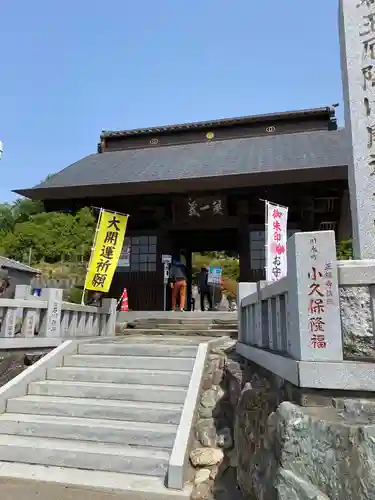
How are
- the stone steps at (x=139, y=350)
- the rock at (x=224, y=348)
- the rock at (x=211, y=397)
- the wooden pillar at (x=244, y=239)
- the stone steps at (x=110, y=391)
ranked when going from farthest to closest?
the wooden pillar at (x=244, y=239) < the rock at (x=224, y=348) < the stone steps at (x=139, y=350) < the stone steps at (x=110, y=391) < the rock at (x=211, y=397)

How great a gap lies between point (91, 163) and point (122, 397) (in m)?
13.2

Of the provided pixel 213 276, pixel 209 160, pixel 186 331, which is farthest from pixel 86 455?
pixel 209 160

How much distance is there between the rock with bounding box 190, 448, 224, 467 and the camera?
12.8ft

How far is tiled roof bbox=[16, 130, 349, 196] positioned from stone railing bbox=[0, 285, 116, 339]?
579 cm

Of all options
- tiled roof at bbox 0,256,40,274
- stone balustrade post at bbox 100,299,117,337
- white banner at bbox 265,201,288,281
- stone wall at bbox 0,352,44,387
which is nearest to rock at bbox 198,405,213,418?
stone wall at bbox 0,352,44,387

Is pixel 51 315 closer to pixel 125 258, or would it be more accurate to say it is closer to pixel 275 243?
pixel 275 243

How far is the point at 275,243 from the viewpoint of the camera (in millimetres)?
9336

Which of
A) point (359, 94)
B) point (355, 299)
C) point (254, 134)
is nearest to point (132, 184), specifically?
point (254, 134)

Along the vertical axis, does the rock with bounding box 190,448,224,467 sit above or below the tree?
below

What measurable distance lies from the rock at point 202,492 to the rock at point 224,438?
0.56 metres

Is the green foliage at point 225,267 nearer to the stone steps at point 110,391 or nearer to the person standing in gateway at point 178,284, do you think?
the person standing in gateway at point 178,284

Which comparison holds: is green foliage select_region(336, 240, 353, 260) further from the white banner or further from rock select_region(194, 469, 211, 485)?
rock select_region(194, 469, 211, 485)

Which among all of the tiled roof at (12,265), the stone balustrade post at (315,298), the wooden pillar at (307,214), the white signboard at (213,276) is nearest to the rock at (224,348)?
the stone balustrade post at (315,298)

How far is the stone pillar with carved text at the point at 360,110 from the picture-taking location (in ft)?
12.1
